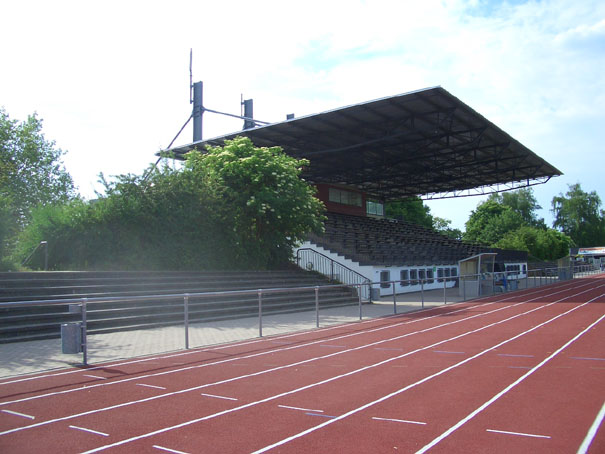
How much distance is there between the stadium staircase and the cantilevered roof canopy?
11.4m

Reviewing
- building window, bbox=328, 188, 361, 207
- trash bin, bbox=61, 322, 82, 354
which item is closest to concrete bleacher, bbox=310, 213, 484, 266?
Answer: building window, bbox=328, 188, 361, 207

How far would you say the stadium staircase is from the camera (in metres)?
12.5

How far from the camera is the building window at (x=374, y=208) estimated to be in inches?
2003

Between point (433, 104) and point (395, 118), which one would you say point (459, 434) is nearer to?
point (433, 104)

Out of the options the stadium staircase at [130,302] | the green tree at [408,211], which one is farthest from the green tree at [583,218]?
the stadium staircase at [130,302]

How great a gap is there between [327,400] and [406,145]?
1151 inches

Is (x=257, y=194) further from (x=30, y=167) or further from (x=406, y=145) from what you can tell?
(x=30, y=167)

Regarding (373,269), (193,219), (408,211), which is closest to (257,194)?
(193,219)

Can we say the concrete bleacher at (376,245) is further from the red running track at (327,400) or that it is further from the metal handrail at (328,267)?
the red running track at (327,400)

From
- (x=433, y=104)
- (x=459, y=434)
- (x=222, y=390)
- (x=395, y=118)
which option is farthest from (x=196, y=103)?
(x=459, y=434)

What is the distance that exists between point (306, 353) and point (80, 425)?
5.34m

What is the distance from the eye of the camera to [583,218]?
110 metres

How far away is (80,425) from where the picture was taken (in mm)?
5660

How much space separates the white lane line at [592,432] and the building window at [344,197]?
37016 mm
